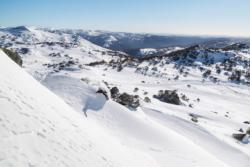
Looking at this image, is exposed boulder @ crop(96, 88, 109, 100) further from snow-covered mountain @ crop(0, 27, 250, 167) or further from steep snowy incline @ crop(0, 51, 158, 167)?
steep snowy incline @ crop(0, 51, 158, 167)

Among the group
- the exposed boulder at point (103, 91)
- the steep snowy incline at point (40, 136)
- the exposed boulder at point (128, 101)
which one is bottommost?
the exposed boulder at point (128, 101)

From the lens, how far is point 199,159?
48.6 ft

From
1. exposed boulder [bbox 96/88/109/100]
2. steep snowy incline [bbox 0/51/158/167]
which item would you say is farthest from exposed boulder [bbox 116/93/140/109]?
steep snowy incline [bbox 0/51/158/167]

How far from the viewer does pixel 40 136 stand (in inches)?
319

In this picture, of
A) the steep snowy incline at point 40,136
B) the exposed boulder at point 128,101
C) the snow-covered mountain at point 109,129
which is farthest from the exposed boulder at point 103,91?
the steep snowy incline at point 40,136

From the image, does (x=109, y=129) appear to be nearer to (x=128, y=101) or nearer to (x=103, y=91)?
(x=103, y=91)

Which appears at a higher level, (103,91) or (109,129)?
(103,91)

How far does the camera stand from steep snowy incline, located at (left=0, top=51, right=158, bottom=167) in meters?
7.12

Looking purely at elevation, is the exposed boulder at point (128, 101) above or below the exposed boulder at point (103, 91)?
below

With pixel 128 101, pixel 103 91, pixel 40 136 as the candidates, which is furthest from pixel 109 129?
pixel 40 136

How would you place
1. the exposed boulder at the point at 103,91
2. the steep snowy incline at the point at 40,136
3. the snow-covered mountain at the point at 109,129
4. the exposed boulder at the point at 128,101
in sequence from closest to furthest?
the steep snowy incline at the point at 40,136
the snow-covered mountain at the point at 109,129
the exposed boulder at the point at 103,91
the exposed boulder at the point at 128,101

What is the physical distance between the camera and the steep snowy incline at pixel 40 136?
712cm

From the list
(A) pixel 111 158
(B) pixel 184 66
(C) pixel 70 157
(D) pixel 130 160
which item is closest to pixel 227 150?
(D) pixel 130 160

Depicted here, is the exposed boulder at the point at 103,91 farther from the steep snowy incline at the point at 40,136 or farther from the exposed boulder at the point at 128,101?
the steep snowy incline at the point at 40,136
